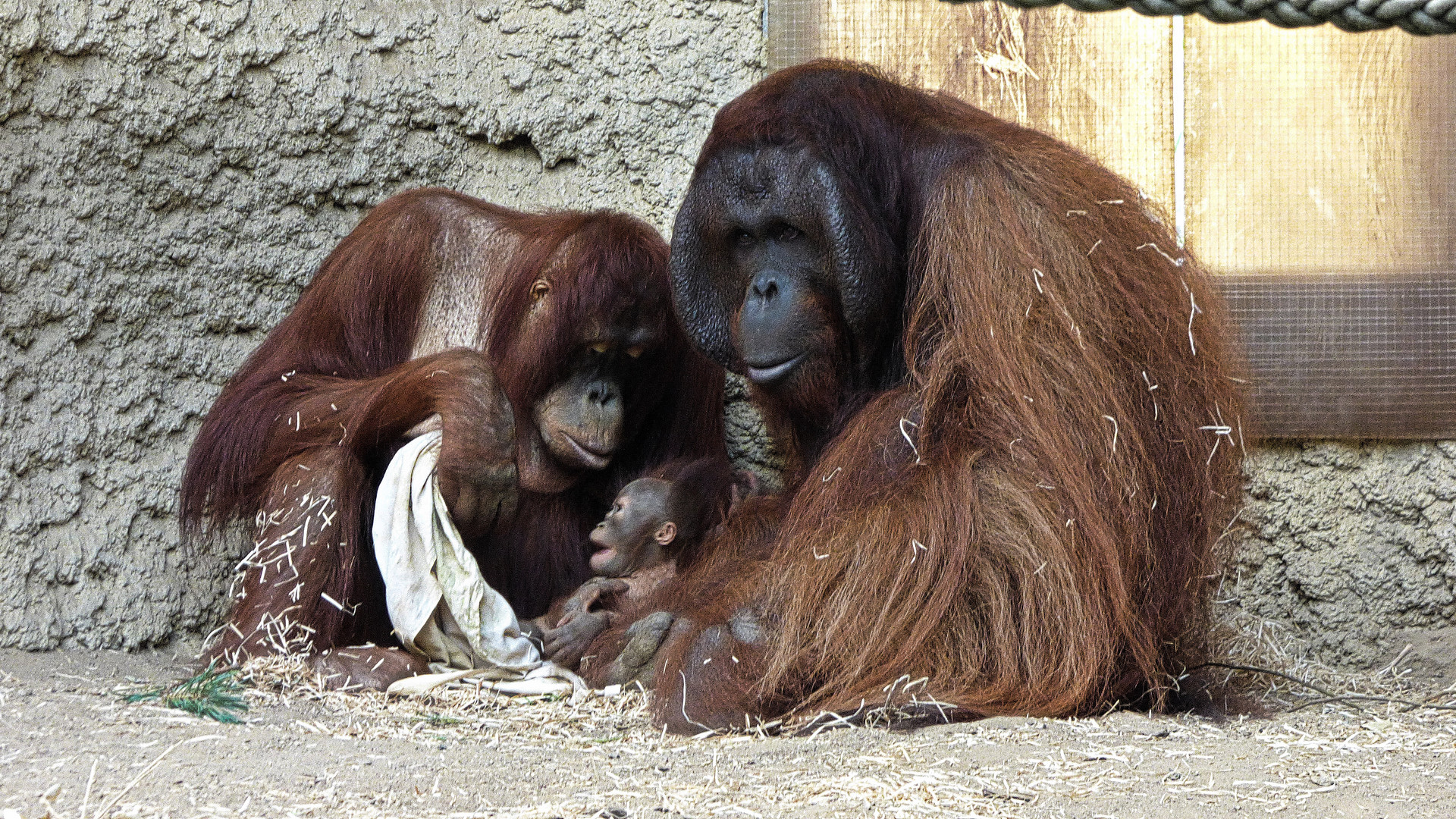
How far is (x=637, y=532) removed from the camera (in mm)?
3367

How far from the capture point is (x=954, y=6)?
378cm

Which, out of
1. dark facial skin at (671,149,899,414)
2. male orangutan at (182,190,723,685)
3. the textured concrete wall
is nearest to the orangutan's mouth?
dark facial skin at (671,149,899,414)

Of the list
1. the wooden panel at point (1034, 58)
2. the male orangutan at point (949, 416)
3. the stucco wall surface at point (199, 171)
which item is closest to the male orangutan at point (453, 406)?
the stucco wall surface at point (199, 171)

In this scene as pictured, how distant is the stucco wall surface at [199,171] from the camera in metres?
3.37

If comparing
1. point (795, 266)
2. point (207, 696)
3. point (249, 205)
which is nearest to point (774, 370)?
point (795, 266)

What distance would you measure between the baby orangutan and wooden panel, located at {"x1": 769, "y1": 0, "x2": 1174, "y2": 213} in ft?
3.76

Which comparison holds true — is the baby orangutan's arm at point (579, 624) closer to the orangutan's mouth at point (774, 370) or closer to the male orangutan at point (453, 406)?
the male orangutan at point (453, 406)

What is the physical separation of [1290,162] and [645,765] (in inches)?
91.8

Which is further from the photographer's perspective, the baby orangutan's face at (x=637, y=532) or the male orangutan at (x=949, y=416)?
the baby orangutan's face at (x=637, y=532)

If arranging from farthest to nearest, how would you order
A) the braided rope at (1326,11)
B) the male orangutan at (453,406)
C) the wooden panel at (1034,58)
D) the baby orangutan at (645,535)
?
the wooden panel at (1034,58) < the baby orangutan at (645,535) < the male orangutan at (453,406) < the braided rope at (1326,11)

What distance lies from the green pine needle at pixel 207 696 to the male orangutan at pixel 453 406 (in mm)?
162

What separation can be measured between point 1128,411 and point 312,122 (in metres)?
2.03

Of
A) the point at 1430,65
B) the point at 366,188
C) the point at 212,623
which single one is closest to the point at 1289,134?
the point at 1430,65

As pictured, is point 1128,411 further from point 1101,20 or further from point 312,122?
point 312,122
